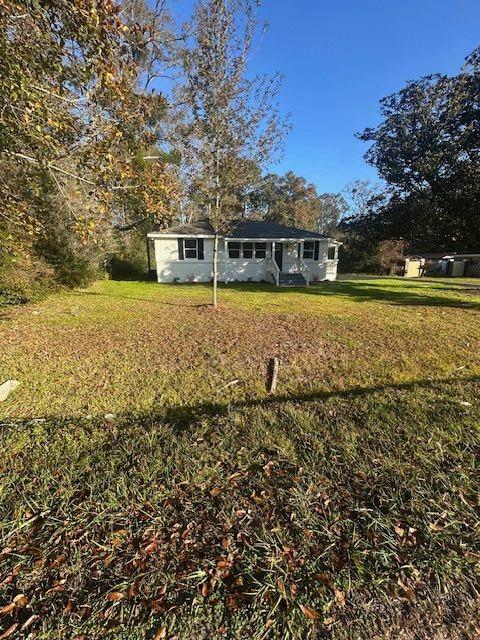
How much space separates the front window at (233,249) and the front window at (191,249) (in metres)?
1.97

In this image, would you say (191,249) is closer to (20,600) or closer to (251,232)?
(251,232)

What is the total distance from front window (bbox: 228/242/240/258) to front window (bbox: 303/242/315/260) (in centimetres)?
413

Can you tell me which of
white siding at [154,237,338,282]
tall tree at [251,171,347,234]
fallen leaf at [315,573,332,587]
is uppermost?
tall tree at [251,171,347,234]

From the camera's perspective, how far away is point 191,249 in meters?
18.2

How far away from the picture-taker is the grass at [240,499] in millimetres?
1780

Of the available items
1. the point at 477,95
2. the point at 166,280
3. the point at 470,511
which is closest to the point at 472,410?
the point at 470,511

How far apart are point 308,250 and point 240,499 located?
18287 mm

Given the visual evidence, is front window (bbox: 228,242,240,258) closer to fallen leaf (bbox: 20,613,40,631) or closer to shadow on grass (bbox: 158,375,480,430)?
shadow on grass (bbox: 158,375,480,430)

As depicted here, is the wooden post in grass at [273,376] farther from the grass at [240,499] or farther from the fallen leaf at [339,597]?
the fallen leaf at [339,597]

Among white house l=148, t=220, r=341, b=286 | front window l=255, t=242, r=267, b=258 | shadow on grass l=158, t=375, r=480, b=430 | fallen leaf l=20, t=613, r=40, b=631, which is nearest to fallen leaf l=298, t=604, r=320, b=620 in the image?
fallen leaf l=20, t=613, r=40, b=631

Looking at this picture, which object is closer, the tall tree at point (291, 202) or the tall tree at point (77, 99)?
the tall tree at point (77, 99)

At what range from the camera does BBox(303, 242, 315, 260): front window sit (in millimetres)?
19406

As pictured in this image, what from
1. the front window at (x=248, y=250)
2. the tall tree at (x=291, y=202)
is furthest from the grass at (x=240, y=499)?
the tall tree at (x=291, y=202)

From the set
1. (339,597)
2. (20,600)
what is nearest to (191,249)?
(20,600)
